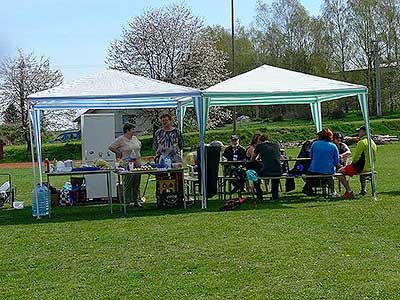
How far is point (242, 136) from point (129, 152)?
25008 mm

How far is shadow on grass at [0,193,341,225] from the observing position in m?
10.5

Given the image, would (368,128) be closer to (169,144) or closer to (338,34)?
(169,144)

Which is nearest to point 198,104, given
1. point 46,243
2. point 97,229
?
point 97,229

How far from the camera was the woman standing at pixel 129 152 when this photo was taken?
1185 centimetres

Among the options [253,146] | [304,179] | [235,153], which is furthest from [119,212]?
[304,179]

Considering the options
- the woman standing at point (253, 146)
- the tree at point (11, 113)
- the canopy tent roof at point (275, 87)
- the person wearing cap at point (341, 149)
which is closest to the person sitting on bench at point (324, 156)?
the canopy tent roof at point (275, 87)

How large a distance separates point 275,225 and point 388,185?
17.7 feet

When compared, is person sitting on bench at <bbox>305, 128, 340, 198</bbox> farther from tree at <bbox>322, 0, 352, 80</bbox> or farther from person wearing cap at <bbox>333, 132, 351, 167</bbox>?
tree at <bbox>322, 0, 352, 80</bbox>

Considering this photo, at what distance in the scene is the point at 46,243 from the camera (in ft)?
26.7

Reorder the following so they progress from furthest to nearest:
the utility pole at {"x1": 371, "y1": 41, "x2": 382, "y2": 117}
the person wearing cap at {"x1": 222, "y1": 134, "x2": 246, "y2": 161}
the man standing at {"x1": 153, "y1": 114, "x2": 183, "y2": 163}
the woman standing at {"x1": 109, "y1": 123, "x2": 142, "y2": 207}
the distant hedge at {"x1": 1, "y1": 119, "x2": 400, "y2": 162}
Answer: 1. the utility pole at {"x1": 371, "y1": 41, "x2": 382, "y2": 117}
2. the distant hedge at {"x1": 1, "y1": 119, "x2": 400, "y2": 162}
3. the person wearing cap at {"x1": 222, "y1": 134, "x2": 246, "y2": 161}
4. the woman standing at {"x1": 109, "y1": 123, "x2": 142, "y2": 207}
5. the man standing at {"x1": 153, "y1": 114, "x2": 183, "y2": 163}

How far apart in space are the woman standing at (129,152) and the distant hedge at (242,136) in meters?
23.1

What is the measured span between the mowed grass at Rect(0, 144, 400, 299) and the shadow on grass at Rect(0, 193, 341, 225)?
0.04 metres

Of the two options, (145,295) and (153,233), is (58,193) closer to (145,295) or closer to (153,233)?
(153,233)

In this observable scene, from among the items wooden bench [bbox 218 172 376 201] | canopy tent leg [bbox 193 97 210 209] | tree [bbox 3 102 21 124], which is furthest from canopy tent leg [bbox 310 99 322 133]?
tree [bbox 3 102 21 124]
